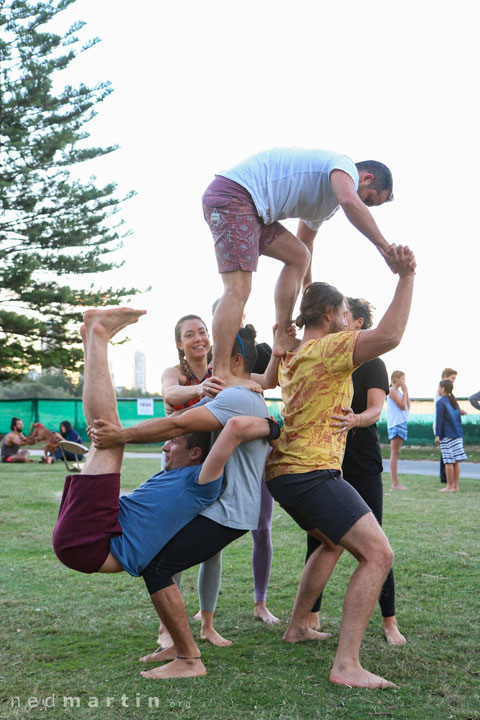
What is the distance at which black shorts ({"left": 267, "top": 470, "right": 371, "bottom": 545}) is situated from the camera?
3.16 m

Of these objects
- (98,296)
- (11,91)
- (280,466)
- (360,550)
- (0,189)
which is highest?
(11,91)

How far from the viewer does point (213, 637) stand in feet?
12.4

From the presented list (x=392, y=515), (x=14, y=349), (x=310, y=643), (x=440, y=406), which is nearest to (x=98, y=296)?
(x=14, y=349)

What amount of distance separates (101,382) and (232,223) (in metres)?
1.13

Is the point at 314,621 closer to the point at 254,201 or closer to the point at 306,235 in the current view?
the point at 306,235

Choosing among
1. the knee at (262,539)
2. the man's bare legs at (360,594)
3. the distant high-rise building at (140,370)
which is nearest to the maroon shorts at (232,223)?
the man's bare legs at (360,594)

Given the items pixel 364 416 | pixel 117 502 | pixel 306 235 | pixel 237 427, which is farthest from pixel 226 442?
pixel 306 235

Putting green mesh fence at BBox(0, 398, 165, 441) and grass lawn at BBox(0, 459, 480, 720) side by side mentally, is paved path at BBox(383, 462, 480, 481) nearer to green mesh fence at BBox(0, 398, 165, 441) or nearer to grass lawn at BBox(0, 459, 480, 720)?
grass lawn at BBox(0, 459, 480, 720)

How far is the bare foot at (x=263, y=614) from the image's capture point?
4133 millimetres

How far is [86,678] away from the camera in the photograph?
3.20 metres

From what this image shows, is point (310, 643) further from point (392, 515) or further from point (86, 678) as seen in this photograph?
point (392, 515)

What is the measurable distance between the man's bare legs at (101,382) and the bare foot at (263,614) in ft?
4.16

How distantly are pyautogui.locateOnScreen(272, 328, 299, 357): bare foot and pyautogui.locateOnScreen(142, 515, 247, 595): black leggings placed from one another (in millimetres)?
1076

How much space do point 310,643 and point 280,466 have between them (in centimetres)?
109
